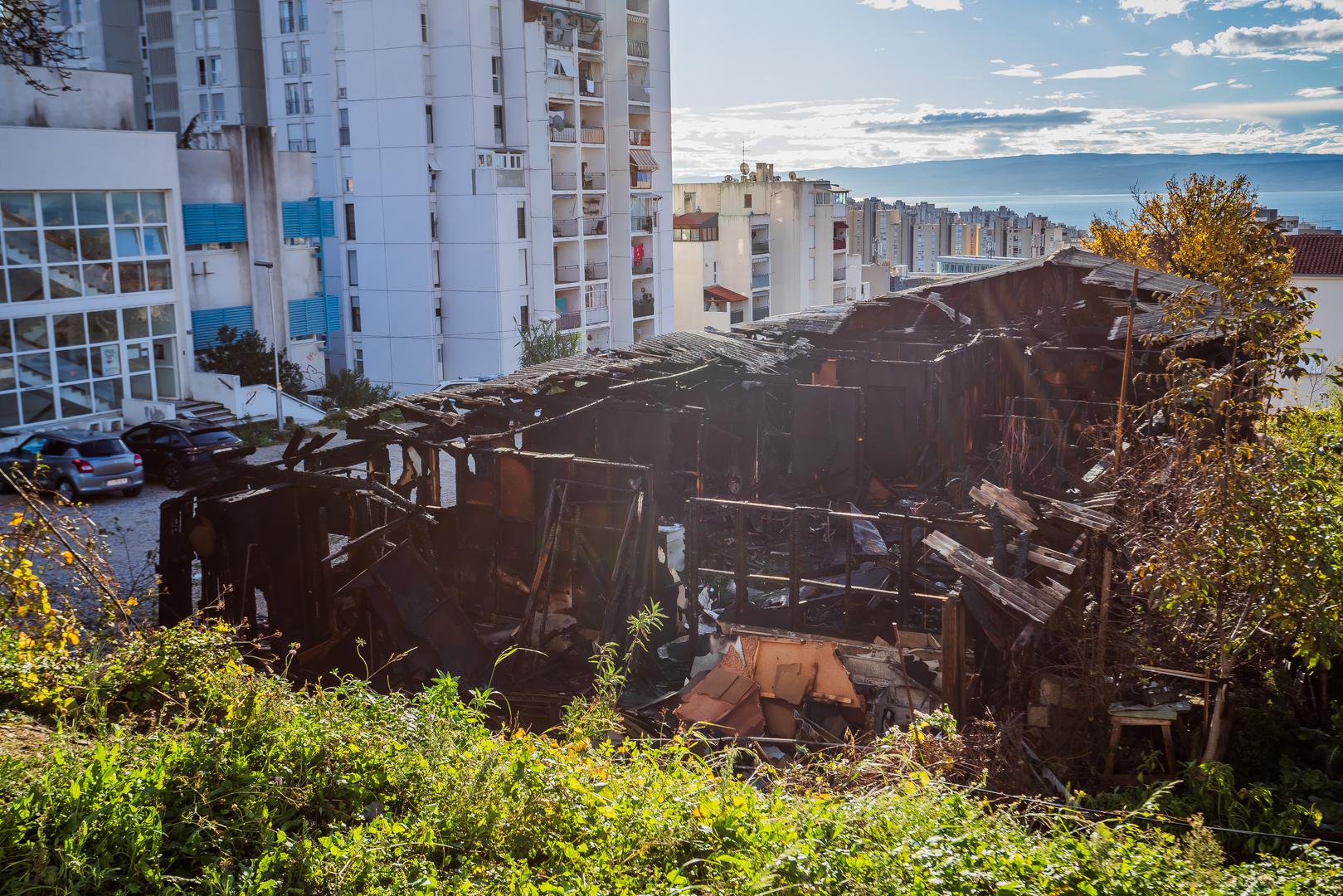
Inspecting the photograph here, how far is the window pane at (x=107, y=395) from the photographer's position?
28141 millimetres

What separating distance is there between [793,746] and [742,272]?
5895 cm

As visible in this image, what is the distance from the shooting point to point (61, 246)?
26.9 m

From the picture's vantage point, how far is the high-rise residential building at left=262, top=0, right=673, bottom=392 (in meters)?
42.0

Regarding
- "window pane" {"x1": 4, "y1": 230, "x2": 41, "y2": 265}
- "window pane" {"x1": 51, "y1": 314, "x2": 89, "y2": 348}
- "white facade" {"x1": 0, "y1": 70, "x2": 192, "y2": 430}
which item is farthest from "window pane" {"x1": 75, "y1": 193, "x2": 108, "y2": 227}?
"window pane" {"x1": 51, "y1": 314, "x2": 89, "y2": 348}

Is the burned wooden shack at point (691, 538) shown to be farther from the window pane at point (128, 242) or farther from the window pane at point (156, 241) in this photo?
the window pane at point (156, 241)

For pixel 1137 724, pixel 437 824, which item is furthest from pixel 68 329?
pixel 1137 724

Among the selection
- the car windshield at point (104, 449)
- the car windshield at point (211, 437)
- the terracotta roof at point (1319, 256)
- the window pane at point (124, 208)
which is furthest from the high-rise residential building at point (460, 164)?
the terracotta roof at point (1319, 256)

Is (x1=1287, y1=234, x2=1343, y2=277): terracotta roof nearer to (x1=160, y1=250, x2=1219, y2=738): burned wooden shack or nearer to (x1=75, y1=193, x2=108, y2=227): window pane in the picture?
(x1=160, y1=250, x2=1219, y2=738): burned wooden shack

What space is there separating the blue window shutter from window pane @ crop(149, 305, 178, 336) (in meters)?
2.04

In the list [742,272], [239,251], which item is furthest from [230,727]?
[742,272]

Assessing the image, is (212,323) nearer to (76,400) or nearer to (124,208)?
(124,208)

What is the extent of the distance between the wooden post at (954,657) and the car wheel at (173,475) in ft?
65.3

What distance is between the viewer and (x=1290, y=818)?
23.8ft

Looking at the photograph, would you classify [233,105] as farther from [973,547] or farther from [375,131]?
[973,547]
